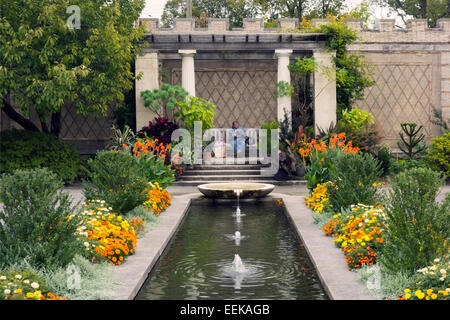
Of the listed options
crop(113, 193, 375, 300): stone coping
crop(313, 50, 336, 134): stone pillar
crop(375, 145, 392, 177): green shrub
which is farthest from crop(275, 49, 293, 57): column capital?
crop(113, 193, 375, 300): stone coping

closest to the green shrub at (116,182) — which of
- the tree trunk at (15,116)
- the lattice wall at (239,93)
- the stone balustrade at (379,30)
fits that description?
the tree trunk at (15,116)

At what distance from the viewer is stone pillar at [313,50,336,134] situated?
1927cm

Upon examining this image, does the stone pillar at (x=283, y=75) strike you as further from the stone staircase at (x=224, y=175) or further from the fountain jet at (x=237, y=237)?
→ the fountain jet at (x=237, y=237)

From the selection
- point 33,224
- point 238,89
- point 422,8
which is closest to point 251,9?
point 422,8

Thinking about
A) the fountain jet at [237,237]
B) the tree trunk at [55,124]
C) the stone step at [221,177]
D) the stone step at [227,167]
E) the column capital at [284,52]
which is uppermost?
the column capital at [284,52]

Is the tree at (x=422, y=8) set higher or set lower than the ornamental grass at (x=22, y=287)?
higher

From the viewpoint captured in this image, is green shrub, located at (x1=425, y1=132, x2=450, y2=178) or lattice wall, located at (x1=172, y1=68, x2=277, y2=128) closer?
green shrub, located at (x1=425, y1=132, x2=450, y2=178)

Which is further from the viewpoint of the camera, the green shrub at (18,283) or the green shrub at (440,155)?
the green shrub at (440,155)

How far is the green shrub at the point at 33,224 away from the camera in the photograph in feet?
20.2

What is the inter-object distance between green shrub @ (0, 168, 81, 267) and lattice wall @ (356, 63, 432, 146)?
16035 millimetres

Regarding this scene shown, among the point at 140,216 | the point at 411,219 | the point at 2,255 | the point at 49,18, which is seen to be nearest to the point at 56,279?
the point at 2,255

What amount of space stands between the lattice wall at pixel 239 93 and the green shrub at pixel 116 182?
11636mm

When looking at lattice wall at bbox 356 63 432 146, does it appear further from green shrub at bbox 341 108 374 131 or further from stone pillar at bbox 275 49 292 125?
stone pillar at bbox 275 49 292 125

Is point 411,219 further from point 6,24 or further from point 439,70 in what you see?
point 439,70
